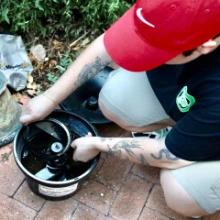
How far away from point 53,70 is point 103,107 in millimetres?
472

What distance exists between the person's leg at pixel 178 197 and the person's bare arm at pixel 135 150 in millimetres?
54

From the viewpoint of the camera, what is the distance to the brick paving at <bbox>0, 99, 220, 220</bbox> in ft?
5.91

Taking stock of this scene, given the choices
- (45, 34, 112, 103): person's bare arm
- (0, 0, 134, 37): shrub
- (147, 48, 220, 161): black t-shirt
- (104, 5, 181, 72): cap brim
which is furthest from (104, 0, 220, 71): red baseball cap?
(0, 0, 134, 37): shrub

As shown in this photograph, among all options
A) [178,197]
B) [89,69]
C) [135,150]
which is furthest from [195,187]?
[89,69]

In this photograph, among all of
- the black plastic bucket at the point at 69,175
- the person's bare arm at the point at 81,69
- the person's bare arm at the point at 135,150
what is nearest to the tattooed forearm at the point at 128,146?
the person's bare arm at the point at 135,150

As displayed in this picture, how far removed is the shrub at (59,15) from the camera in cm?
214

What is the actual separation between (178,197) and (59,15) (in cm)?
112

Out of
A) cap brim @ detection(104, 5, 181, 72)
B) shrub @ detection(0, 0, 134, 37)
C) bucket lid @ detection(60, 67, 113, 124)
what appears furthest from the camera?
shrub @ detection(0, 0, 134, 37)

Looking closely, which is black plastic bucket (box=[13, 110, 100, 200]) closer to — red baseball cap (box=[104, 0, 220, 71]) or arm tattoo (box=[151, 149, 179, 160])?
arm tattoo (box=[151, 149, 179, 160])

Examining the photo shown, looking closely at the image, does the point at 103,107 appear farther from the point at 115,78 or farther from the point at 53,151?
the point at 53,151

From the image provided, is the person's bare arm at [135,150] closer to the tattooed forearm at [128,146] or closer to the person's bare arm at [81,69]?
the tattooed forearm at [128,146]

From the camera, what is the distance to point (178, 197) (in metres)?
1.62

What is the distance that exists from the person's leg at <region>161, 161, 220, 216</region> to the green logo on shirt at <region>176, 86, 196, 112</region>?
0.67ft

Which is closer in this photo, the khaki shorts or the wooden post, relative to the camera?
the khaki shorts
